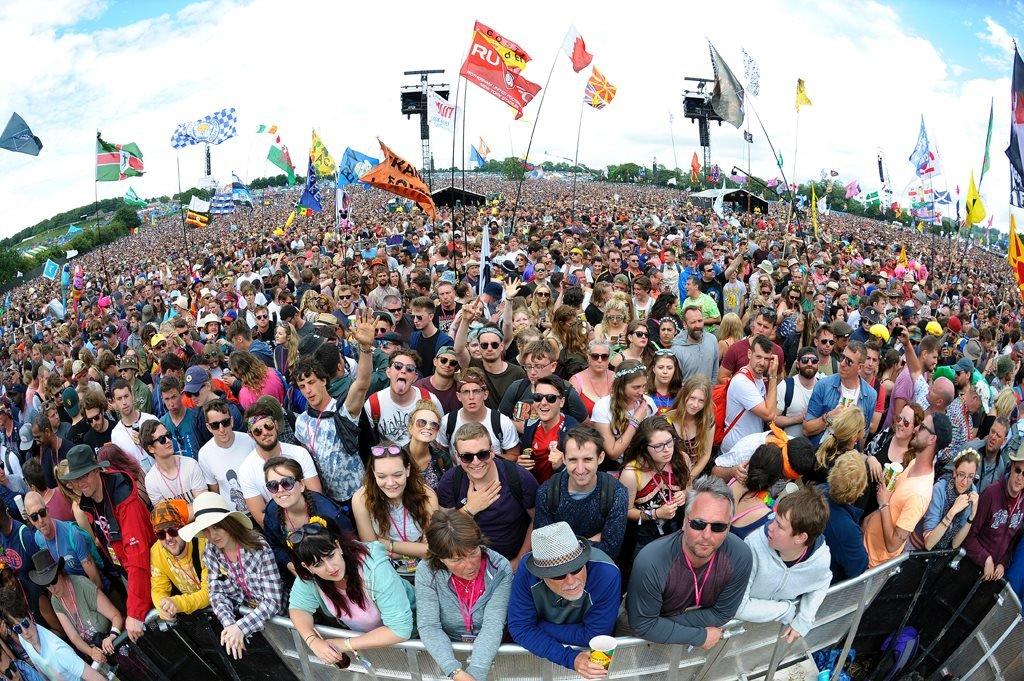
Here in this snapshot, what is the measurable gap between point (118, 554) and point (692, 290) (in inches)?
238

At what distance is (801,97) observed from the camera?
1645 cm

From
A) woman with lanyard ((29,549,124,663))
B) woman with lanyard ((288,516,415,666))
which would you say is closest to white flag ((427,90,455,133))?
woman with lanyard ((29,549,124,663))

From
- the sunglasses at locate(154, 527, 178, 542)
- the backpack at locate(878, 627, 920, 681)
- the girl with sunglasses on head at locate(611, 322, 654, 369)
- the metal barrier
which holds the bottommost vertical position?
the backpack at locate(878, 627, 920, 681)

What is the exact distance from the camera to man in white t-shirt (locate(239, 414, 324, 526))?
3.98 metres

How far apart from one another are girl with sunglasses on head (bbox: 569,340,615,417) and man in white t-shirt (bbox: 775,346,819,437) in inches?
58.4

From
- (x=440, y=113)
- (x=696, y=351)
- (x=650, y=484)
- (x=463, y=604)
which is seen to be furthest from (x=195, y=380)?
(x=440, y=113)

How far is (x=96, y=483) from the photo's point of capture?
4.30 metres

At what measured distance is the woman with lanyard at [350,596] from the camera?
3.05 m

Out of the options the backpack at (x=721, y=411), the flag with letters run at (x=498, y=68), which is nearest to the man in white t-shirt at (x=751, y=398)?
the backpack at (x=721, y=411)

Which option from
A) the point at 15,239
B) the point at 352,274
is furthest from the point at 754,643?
the point at 15,239

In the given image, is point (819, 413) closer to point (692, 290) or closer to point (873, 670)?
point (873, 670)

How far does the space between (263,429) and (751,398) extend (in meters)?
3.36

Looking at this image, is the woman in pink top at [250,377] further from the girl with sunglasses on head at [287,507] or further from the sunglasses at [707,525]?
the sunglasses at [707,525]

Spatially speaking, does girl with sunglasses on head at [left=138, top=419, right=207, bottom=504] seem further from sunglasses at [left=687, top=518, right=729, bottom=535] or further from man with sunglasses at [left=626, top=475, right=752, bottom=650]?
sunglasses at [left=687, top=518, right=729, bottom=535]
